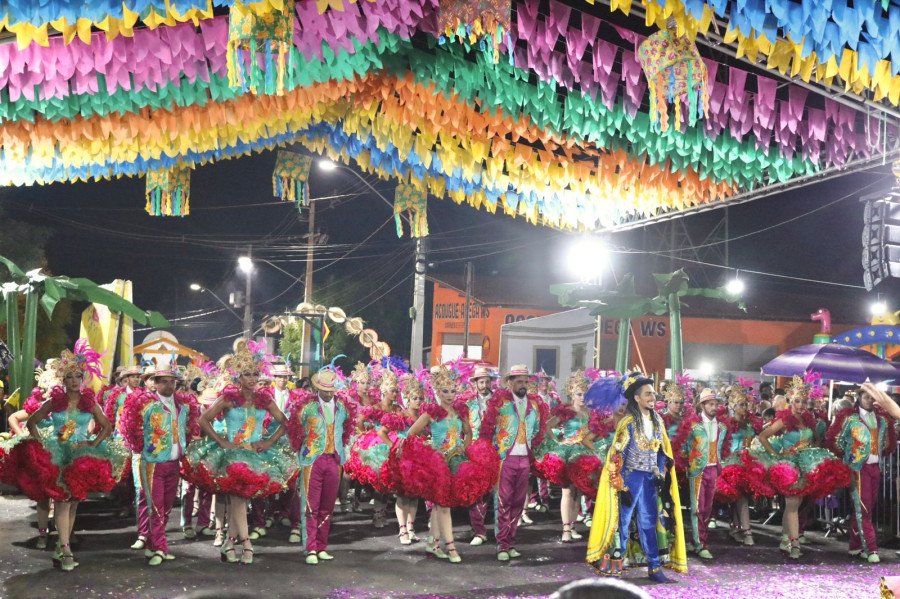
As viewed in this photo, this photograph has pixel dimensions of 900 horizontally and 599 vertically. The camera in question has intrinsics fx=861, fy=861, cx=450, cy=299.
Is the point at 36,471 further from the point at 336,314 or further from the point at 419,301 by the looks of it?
the point at 336,314

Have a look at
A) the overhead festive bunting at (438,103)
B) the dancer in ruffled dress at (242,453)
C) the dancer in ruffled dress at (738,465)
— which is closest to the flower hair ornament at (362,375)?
the overhead festive bunting at (438,103)

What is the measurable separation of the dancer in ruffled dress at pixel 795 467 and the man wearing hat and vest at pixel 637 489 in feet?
6.31

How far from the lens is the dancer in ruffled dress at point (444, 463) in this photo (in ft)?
27.3

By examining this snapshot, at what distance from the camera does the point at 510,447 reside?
28.8ft

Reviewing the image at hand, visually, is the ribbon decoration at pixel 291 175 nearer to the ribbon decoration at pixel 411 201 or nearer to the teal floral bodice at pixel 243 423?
the ribbon decoration at pixel 411 201

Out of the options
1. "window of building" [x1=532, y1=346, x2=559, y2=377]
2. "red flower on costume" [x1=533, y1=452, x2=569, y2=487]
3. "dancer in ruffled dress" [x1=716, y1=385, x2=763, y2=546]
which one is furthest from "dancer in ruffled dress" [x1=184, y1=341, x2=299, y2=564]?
Result: "window of building" [x1=532, y1=346, x2=559, y2=377]

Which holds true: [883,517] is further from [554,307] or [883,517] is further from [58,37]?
[554,307]

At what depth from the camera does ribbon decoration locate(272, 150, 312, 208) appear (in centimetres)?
1163

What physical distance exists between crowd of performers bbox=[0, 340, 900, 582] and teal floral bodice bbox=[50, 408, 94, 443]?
0.01 m

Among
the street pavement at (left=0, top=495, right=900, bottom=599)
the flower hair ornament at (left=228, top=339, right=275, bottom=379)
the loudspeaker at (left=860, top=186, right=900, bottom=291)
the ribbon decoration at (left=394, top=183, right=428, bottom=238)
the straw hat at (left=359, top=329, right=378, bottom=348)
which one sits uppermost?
the ribbon decoration at (left=394, top=183, right=428, bottom=238)

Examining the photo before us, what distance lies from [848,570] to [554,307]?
91.9 feet

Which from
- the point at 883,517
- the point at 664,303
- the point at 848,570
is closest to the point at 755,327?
the point at 664,303

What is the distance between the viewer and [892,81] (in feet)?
21.1

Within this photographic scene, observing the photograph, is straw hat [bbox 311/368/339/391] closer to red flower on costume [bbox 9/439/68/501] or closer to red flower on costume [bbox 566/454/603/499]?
red flower on costume [bbox 9/439/68/501]
